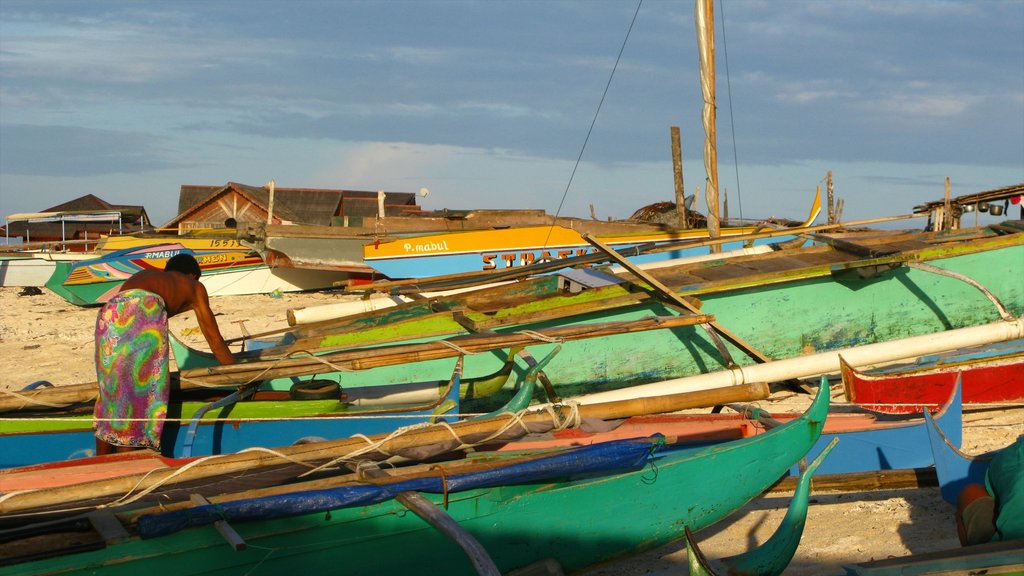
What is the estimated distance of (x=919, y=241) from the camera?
11.0 meters

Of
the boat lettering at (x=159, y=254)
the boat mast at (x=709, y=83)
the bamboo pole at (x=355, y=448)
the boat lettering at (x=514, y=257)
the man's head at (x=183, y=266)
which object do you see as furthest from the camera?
the boat lettering at (x=159, y=254)

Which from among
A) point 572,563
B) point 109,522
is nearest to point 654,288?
point 572,563

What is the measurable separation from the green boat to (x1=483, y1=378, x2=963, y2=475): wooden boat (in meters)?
2.59

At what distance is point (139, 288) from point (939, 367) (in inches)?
249

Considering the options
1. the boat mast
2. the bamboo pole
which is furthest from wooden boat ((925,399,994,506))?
the boat mast

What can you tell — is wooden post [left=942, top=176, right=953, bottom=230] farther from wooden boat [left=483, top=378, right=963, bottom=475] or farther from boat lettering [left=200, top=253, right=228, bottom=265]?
wooden boat [left=483, top=378, right=963, bottom=475]

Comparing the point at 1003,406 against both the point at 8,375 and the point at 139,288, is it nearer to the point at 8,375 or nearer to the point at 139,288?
the point at 139,288

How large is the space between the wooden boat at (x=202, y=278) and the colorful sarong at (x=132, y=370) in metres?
11.9

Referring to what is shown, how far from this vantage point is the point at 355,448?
518 centimetres

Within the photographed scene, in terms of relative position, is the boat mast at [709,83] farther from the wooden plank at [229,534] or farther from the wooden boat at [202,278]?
the wooden boat at [202,278]

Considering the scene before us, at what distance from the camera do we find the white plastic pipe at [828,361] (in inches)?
306

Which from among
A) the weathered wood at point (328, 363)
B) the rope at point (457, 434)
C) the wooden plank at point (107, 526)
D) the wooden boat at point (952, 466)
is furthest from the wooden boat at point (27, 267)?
the wooden boat at point (952, 466)

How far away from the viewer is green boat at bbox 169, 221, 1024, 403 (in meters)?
8.90

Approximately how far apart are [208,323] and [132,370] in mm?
620
